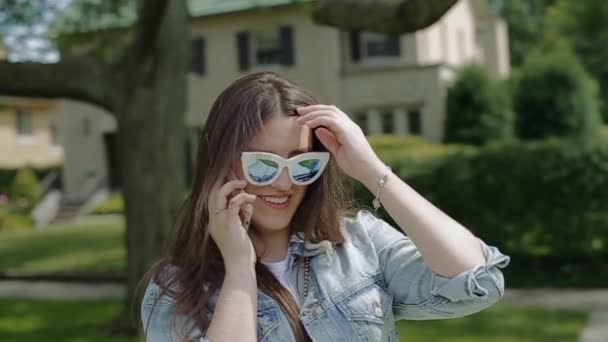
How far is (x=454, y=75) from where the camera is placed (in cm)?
2536

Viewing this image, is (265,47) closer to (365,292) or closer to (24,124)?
(24,124)

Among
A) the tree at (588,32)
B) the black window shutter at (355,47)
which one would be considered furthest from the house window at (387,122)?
the tree at (588,32)

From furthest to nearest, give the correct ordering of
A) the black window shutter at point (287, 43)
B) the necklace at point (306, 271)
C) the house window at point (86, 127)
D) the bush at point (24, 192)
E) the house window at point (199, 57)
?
1. the house window at point (86, 127)
2. the house window at point (199, 57)
3. the bush at point (24, 192)
4. the black window shutter at point (287, 43)
5. the necklace at point (306, 271)

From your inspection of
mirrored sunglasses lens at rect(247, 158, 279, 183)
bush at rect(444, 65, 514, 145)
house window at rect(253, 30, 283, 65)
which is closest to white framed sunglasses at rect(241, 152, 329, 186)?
mirrored sunglasses lens at rect(247, 158, 279, 183)

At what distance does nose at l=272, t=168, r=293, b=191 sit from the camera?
6.88ft

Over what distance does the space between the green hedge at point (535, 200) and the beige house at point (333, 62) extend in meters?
11.1

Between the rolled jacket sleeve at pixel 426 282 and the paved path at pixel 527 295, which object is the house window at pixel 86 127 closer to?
the paved path at pixel 527 295

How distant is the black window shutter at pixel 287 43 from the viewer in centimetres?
2603

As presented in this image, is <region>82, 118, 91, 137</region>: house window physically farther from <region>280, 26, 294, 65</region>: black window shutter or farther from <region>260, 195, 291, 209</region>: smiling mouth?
<region>260, 195, 291, 209</region>: smiling mouth

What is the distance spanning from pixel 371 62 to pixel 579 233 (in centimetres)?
1360

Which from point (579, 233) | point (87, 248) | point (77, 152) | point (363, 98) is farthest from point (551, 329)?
point (77, 152)

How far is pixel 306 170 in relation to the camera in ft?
6.98

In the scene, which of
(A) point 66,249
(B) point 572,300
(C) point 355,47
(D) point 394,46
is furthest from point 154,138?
(C) point 355,47

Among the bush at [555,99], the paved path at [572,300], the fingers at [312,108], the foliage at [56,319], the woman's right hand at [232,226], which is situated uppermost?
the fingers at [312,108]
